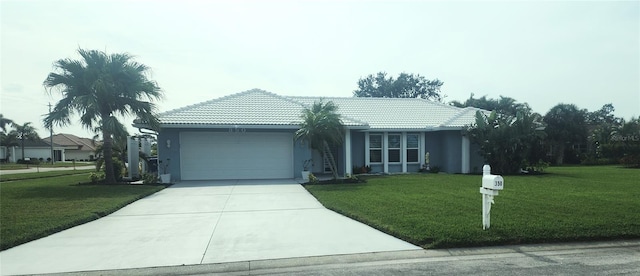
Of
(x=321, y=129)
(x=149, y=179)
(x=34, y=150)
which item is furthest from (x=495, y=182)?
(x=34, y=150)

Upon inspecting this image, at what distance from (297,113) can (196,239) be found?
11061 mm

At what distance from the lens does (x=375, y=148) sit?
60.3 feet

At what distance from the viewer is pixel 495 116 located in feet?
57.4

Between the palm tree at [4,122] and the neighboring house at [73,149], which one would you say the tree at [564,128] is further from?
the neighboring house at [73,149]

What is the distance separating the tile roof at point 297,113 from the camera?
603 inches

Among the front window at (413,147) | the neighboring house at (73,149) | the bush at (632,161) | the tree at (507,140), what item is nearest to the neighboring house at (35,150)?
the neighboring house at (73,149)

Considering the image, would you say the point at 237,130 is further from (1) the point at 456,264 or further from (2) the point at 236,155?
(1) the point at 456,264

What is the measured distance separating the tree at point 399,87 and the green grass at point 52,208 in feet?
120

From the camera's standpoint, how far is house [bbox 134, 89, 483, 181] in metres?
15.3

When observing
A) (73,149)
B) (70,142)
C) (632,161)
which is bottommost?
(73,149)

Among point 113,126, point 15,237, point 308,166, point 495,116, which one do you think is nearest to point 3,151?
point 113,126

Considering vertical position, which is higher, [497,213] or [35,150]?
[497,213]

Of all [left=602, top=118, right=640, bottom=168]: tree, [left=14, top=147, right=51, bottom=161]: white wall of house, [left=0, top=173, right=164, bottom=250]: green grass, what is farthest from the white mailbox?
[left=14, top=147, right=51, bottom=161]: white wall of house

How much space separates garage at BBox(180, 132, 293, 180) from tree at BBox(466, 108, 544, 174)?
9.33 metres
